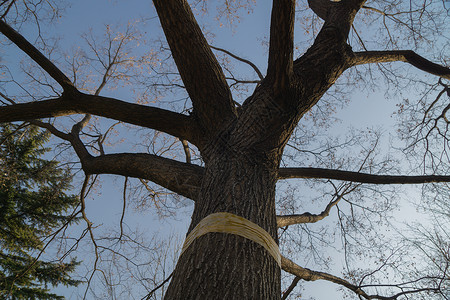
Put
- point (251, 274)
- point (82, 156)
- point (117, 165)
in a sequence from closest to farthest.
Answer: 1. point (251, 274)
2. point (117, 165)
3. point (82, 156)

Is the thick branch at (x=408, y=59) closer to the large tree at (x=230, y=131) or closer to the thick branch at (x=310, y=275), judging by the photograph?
the large tree at (x=230, y=131)

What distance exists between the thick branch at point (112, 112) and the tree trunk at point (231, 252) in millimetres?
780

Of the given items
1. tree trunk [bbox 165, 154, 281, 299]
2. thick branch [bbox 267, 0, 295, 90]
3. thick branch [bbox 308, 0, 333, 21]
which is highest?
thick branch [bbox 308, 0, 333, 21]

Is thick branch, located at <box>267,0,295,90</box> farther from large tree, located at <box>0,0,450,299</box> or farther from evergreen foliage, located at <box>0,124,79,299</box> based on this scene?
evergreen foliage, located at <box>0,124,79,299</box>

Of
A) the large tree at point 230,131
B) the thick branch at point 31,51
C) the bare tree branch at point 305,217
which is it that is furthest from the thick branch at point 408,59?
the thick branch at point 31,51

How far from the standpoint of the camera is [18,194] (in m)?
8.70

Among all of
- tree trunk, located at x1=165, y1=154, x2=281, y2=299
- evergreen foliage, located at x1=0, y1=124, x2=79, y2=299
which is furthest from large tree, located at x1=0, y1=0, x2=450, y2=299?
evergreen foliage, located at x1=0, y1=124, x2=79, y2=299

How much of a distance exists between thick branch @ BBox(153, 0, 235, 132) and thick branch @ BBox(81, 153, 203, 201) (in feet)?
1.55

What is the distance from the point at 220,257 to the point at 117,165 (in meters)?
1.83

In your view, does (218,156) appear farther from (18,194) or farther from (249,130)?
(18,194)

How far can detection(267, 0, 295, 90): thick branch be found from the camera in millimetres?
1938

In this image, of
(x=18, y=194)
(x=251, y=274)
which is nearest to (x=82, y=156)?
(x=251, y=274)

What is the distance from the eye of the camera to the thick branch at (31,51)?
2586mm

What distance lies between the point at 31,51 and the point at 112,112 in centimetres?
94
